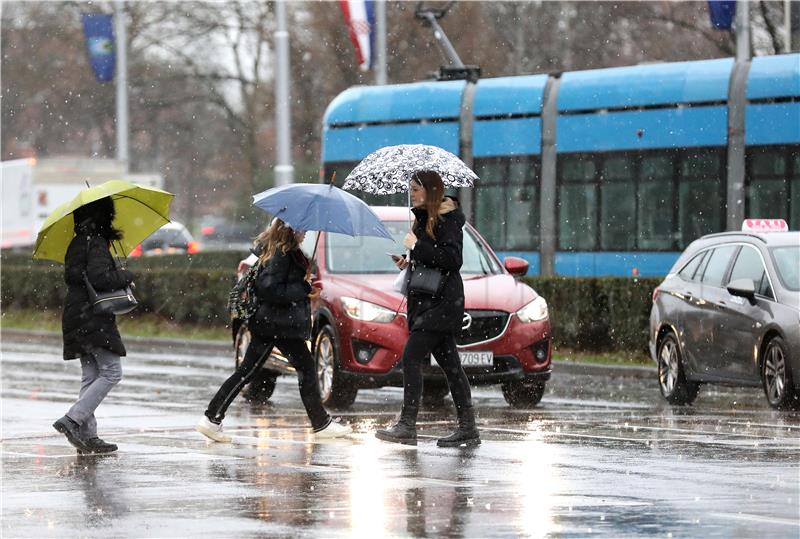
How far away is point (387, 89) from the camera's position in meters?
31.2

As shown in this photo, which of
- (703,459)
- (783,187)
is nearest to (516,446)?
(703,459)

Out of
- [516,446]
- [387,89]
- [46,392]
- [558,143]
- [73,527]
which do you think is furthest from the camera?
[387,89]

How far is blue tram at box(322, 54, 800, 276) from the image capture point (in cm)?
2606

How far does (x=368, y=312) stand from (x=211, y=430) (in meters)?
3.24

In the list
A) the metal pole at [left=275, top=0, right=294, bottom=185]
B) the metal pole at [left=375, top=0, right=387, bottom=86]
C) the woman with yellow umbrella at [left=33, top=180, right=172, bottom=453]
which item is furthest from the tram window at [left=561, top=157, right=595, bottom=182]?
the woman with yellow umbrella at [left=33, top=180, right=172, bottom=453]

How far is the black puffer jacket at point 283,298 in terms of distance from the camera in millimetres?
12836

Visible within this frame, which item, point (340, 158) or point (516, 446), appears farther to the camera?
point (340, 158)

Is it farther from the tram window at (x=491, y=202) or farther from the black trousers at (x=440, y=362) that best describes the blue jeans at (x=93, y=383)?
the tram window at (x=491, y=202)

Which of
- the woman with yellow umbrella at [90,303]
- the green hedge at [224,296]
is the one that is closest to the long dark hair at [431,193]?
the woman with yellow umbrella at [90,303]

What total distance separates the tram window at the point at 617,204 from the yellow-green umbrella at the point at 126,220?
15753 mm

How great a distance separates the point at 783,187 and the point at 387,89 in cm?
784

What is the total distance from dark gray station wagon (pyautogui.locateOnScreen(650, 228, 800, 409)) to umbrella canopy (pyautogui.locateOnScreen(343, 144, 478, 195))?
11.9 ft

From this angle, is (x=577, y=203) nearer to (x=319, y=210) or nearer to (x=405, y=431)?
(x=319, y=210)

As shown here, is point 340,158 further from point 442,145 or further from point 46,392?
point 46,392
